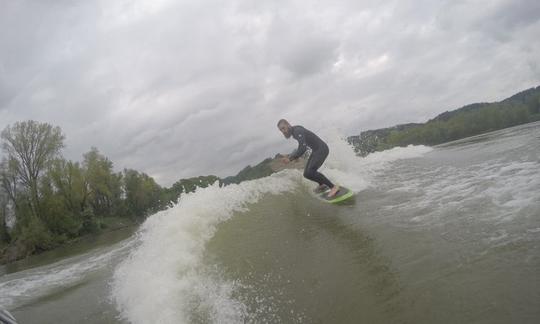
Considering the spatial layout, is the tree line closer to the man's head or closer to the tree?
the tree

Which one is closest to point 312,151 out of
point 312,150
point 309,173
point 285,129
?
point 312,150

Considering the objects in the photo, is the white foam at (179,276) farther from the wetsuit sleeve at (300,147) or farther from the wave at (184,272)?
the wetsuit sleeve at (300,147)

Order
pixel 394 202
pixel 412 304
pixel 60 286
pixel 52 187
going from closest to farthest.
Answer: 1. pixel 412 304
2. pixel 394 202
3. pixel 60 286
4. pixel 52 187

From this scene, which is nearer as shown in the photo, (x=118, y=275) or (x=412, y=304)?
(x=412, y=304)

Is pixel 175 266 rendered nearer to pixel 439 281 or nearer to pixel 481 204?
pixel 439 281

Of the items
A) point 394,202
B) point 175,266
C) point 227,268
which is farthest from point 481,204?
point 175,266

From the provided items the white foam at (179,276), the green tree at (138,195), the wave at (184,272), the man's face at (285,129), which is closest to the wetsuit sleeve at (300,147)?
the man's face at (285,129)

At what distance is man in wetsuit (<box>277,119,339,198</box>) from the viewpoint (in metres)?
9.44

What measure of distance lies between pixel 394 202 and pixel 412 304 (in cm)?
418

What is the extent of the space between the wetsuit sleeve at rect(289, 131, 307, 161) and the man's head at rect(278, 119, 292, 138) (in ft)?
0.85

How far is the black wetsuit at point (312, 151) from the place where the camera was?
9.45m

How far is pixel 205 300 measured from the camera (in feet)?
15.0

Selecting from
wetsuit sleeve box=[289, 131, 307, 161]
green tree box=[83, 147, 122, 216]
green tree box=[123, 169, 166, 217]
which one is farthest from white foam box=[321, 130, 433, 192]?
green tree box=[123, 169, 166, 217]

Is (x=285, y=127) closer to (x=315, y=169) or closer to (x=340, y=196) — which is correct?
(x=315, y=169)
